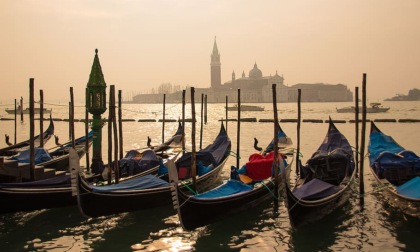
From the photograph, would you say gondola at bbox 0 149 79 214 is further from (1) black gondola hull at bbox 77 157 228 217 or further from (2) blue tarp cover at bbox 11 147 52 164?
(2) blue tarp cover at bbox 11 147 52 164

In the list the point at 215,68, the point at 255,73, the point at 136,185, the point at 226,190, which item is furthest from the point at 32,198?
the point at 215,68

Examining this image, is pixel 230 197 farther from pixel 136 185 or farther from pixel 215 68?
pixel 215 68

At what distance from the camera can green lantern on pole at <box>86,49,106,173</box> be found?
1218 cm

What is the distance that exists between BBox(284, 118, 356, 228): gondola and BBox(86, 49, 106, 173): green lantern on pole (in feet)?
19.6

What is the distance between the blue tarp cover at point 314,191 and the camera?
25.3 ft

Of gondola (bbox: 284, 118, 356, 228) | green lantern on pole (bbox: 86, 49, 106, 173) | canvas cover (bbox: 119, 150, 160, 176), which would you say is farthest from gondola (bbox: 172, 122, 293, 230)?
green lantern on pole (bbox: 86, 49, 106, 173)

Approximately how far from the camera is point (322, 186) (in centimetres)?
823

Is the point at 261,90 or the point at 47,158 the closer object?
the point at 47,158

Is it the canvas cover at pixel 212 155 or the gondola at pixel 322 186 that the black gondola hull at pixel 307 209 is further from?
the canvas cover at pixel 212 155

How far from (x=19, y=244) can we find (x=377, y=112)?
54737 mm

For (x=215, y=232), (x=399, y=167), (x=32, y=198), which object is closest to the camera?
(x=215, y=232)

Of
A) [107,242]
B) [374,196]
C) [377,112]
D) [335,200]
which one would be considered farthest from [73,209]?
[377,112]

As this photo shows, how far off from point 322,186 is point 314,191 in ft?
1.30

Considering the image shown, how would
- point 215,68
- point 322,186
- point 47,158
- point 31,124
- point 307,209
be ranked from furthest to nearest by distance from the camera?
point 215,68 < point 47,158 < point 31,124 < point 322,186 < point 307,209
